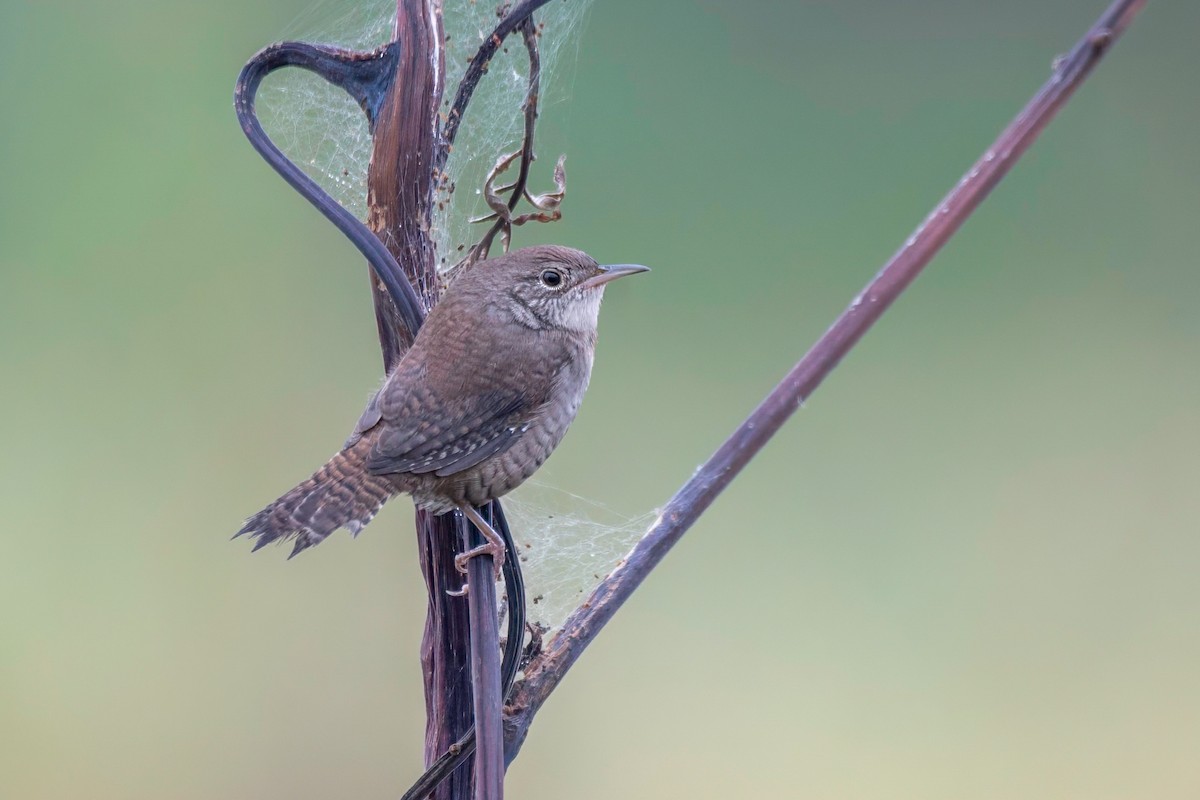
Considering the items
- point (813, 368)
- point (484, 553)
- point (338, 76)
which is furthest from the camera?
point (338, 76)

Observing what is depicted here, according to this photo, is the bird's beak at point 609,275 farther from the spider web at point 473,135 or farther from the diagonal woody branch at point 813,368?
the diagonal woody branch at point 813,368

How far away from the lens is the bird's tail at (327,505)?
950 mm

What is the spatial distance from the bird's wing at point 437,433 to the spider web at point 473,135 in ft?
0.45

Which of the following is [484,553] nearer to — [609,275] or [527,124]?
[527,124]

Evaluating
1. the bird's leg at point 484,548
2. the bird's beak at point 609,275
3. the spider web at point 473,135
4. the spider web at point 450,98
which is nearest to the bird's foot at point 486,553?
the bird's leg at point 484,548

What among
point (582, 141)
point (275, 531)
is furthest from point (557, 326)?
point (582, 141)

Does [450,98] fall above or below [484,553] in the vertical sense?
above

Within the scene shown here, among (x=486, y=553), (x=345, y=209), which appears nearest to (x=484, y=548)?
Answer: (x=486, y=553)

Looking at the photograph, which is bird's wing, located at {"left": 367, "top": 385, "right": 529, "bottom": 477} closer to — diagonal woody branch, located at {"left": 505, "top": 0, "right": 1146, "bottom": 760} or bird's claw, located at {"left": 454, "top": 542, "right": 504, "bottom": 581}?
bird's claw, located at {"left": 454, "top": 542, "right": 504, "bottom": 581}

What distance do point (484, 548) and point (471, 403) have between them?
346 millimetres

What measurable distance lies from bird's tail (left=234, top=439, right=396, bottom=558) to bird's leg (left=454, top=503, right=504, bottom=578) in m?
0.12

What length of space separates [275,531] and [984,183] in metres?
0.68

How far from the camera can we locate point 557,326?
1.17 meters

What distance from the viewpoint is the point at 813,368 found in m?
0.61
